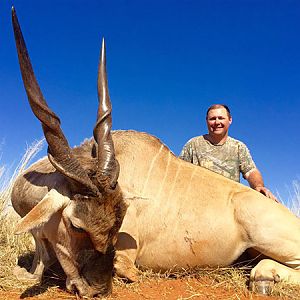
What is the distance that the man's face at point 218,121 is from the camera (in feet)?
22.3

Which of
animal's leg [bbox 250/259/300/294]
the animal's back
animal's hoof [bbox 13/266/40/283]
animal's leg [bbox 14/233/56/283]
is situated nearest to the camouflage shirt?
the animal's back

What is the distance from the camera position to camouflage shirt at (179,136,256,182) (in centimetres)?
668

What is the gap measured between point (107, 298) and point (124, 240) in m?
0.74

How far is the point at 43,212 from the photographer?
3.59 meters

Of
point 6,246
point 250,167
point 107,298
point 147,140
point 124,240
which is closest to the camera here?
point 107,298

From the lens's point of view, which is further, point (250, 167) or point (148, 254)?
point (250, 167)

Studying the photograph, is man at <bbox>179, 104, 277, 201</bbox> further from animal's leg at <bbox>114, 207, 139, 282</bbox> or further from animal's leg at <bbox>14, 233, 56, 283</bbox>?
animal's leg at <bbox>14, 233, 56, 283</bbox>

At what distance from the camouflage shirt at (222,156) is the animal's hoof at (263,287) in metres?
2.72

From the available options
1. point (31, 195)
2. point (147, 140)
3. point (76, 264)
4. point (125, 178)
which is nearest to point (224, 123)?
point (147, 140)

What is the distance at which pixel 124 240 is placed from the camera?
4.24 meters

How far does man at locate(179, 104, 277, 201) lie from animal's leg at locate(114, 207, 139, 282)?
102 inches

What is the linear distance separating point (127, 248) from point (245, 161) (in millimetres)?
3016

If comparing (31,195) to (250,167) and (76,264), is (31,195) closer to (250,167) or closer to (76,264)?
(76,264)

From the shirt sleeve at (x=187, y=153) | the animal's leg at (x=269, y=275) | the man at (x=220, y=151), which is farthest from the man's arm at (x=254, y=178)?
the animal's leg at (x=269, y=275)
